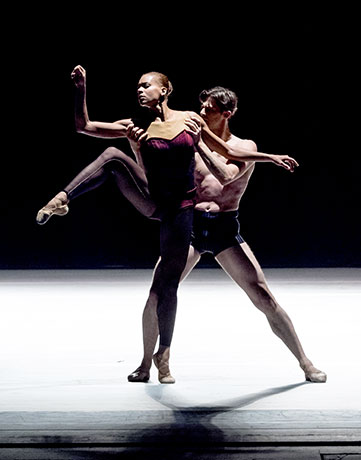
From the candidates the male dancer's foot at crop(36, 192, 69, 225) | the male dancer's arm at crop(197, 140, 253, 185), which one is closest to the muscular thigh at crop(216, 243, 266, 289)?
the male dancer's arm at crop(197, 140, 253, 185)

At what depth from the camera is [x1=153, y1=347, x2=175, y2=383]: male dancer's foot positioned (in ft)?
12.4

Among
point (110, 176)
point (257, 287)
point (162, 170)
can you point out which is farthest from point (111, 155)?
point (257, 287)

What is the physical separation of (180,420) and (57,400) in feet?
2.18

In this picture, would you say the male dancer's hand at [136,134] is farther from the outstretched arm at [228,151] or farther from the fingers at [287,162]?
the fingers at [287,162]

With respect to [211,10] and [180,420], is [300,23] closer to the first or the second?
[211,10]

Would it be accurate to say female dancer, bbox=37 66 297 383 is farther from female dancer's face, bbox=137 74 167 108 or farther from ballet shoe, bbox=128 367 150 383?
ballet shoe, bbox=128 367 150 383

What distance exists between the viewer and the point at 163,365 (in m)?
3.85

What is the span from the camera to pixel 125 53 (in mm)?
9555

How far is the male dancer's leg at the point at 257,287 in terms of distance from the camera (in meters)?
3.85

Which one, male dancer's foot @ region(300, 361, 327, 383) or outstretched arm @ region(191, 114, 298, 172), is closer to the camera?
outstretched arm @ region(191, 114, 298, 172)

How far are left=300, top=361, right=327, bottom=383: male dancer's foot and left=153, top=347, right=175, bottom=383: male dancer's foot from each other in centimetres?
57

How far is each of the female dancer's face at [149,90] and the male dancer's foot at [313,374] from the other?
133 cm

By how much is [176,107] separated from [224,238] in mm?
5933

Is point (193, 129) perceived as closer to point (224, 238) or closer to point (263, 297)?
point (224, 238)
